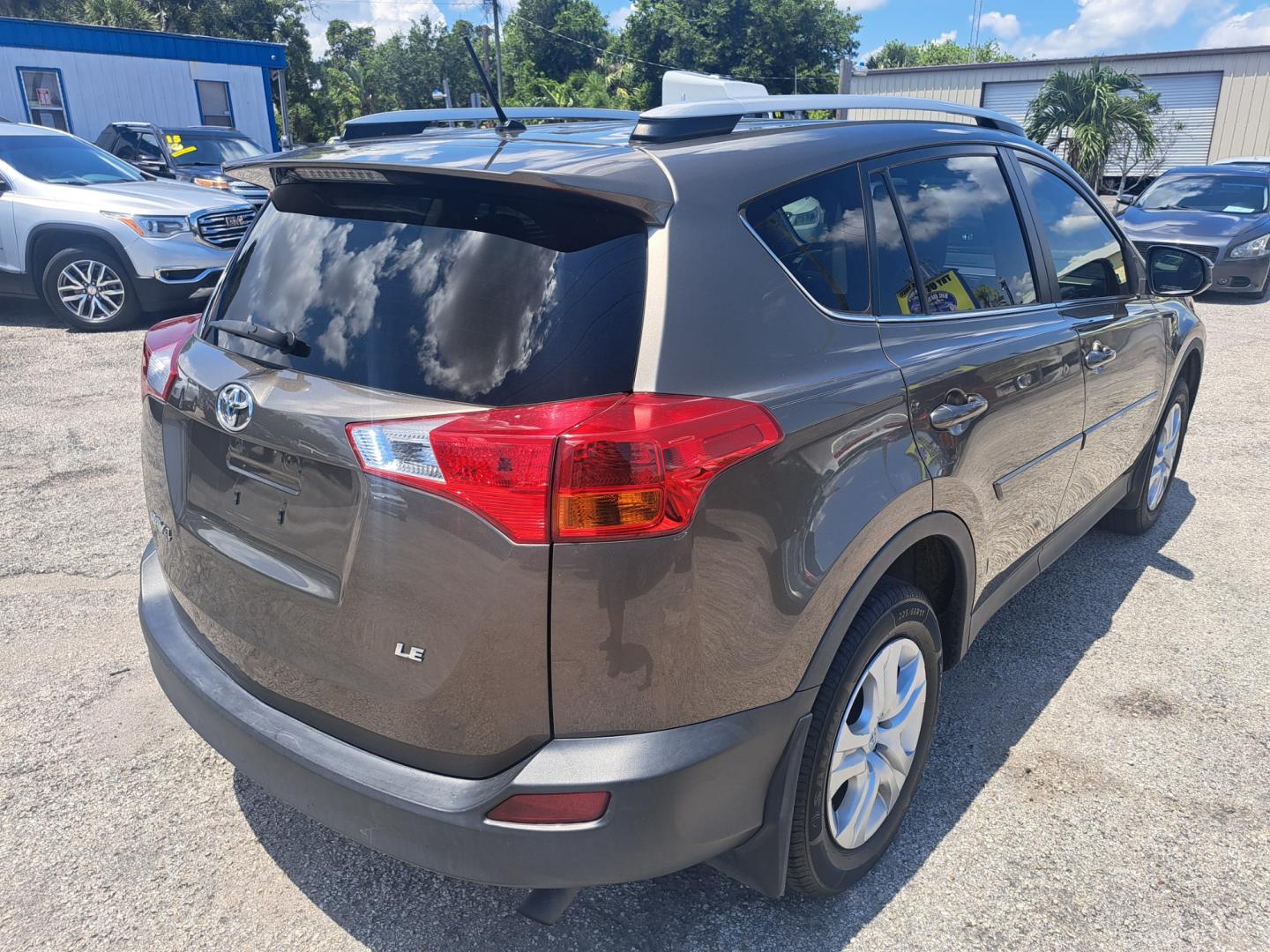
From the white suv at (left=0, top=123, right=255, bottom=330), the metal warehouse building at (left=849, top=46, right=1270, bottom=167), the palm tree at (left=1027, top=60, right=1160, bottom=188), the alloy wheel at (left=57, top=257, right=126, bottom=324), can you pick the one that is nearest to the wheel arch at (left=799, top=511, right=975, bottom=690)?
the white suv at (left=0, top=123, right=255, bottom=330)

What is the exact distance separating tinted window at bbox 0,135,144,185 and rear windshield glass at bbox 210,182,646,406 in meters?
8.77

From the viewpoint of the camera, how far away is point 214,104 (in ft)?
75.2

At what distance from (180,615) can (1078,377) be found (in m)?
2.78

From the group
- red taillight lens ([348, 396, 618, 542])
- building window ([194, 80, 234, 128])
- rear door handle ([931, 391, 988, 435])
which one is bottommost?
rear door handle ([931, 391, 988, 435])

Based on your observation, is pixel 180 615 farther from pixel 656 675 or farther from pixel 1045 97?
pixel 1045 97

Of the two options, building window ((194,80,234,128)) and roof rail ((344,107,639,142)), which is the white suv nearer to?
roof rail ((344,107,639,142))

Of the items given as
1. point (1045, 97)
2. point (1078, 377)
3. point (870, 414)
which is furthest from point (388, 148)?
point (1045, 97)

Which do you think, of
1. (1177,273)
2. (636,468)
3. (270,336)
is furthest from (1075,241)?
(270,336)

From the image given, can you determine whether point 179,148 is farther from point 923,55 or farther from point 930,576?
point 923,55

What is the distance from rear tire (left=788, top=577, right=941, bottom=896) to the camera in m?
2.03

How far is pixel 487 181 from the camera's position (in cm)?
183

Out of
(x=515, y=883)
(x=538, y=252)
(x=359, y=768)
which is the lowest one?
(x=515, y=883)

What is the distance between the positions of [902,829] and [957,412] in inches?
45.0

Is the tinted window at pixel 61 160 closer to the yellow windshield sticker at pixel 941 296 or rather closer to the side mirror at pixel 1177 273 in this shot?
the yellow windshield sticker at pixel 941 296
